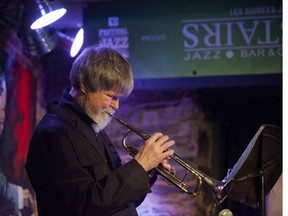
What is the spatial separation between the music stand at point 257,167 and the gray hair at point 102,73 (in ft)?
2.06

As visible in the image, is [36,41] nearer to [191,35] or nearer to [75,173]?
[191,35]

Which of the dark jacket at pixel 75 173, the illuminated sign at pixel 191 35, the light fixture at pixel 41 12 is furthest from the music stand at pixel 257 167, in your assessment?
the light fixture at pixel 41 12

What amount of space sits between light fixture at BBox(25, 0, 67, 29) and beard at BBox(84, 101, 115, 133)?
2.99 feet

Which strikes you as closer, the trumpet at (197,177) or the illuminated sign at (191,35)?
the trumpet at (197,177)

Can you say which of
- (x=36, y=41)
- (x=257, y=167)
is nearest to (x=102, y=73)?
(x=257, y=167)

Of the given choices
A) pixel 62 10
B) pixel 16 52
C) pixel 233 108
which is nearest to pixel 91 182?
pixel 62 10

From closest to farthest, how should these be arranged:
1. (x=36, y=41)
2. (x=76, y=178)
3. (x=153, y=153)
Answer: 1. (x=76, y=178)
2. (x=153, y=153)
3. (x=36, y=41)

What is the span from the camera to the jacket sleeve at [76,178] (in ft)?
6.38

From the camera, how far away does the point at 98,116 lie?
2.28m

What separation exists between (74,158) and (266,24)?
6.73 feet

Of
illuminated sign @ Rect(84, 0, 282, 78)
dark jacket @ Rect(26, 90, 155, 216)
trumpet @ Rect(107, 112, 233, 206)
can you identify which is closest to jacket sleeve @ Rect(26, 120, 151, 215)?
dark jacket @ Rect(26, 90, 155, 216)

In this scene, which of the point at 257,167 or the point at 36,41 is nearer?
the point at 257,167

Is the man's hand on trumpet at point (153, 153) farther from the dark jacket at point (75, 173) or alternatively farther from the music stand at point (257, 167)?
the music stand at point (257, 167)

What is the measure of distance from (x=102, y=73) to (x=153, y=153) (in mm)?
440
